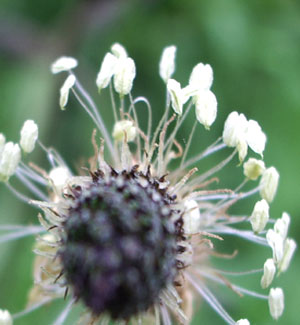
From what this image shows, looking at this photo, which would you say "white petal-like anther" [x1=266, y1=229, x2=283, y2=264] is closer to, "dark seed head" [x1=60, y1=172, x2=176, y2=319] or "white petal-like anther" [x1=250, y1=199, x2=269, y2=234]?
"white petal-like anther" [x1=250, y1=199, x2=269, y2=234]

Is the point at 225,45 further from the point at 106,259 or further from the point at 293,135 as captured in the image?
the point at 106,259

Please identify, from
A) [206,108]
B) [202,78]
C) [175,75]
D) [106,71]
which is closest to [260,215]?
[206,108]

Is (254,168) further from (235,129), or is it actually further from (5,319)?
(5,319)

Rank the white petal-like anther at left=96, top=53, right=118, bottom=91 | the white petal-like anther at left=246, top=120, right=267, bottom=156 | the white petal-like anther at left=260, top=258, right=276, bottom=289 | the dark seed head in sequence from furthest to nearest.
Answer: the white petal-like anther at left=96, top=53, right=118, bottom=91, the white petal-like anther at left=246, top=120, right=267, bottom=156, the white petal-like anther at left=260, top=258, right=276, bottom=289, the dark seed head

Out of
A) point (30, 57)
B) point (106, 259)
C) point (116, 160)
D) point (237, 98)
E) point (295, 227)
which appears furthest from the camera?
point (30, 57)

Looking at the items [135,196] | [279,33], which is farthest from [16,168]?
[279,33]

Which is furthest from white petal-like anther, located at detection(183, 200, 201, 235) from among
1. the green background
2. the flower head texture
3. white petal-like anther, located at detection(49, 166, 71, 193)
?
the green background
